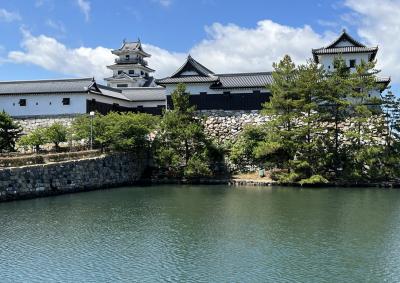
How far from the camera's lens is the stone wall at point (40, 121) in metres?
38.4

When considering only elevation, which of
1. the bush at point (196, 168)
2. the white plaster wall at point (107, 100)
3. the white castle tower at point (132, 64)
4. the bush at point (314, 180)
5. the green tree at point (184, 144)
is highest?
the white castle tower at point (132, 64)

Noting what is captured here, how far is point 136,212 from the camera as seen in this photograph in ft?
71.8

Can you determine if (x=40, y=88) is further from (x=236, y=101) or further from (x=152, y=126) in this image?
(x=236, y=101)

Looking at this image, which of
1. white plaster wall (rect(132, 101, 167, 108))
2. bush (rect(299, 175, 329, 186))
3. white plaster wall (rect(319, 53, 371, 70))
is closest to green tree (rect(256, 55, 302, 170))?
bush (rect(299, 175, 329, 186))

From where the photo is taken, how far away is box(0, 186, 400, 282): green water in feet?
41.2

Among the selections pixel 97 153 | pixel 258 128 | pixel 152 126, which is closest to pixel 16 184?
pixel 97 153

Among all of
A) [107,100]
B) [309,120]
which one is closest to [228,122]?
[309,120]

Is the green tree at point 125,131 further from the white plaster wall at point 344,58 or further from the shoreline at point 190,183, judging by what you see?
the white plaster wall at point 344,58

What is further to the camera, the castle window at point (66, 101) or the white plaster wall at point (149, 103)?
the white plaster wall at point (149, 103)

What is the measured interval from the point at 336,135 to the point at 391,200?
8867 millimetres

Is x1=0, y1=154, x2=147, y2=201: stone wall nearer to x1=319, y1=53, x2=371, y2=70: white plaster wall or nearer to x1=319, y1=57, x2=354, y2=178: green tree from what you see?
x1=319, y1=57, x2=354, y2=178: green tree

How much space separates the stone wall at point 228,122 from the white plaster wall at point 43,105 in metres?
10.3

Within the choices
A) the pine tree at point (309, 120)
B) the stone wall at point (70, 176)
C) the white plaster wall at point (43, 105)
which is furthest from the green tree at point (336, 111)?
the white plaster wall at point (43, 105)

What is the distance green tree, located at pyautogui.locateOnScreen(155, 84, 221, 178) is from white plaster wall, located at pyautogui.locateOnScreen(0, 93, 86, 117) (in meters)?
7.95
